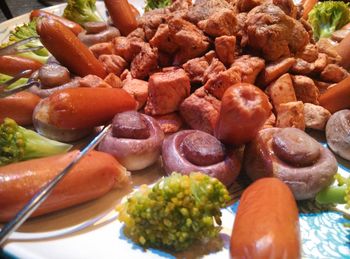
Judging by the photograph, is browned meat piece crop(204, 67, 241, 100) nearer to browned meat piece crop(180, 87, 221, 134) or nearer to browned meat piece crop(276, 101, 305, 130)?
browned meat piece crop(180, 87, 221, 134)

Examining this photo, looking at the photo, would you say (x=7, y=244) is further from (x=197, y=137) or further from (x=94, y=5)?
(x=94, y=5)

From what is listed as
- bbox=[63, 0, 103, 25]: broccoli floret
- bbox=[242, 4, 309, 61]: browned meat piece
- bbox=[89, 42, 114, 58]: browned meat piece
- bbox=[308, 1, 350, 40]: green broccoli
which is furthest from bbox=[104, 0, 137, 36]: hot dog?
bbox=[308, 1, 350, 40]: green broccoli

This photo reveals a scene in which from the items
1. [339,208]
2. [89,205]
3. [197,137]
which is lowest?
[339,208]

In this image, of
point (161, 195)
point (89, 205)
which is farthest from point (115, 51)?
point (161, 195)

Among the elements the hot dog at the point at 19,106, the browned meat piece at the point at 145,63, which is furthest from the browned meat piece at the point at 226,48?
the hot dog at the point at 19,106

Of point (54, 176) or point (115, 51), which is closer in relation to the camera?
point (54, 176)

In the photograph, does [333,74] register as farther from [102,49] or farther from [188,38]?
[102,49]

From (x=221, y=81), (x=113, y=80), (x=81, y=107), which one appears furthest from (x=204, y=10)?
(x=81, y=107)
